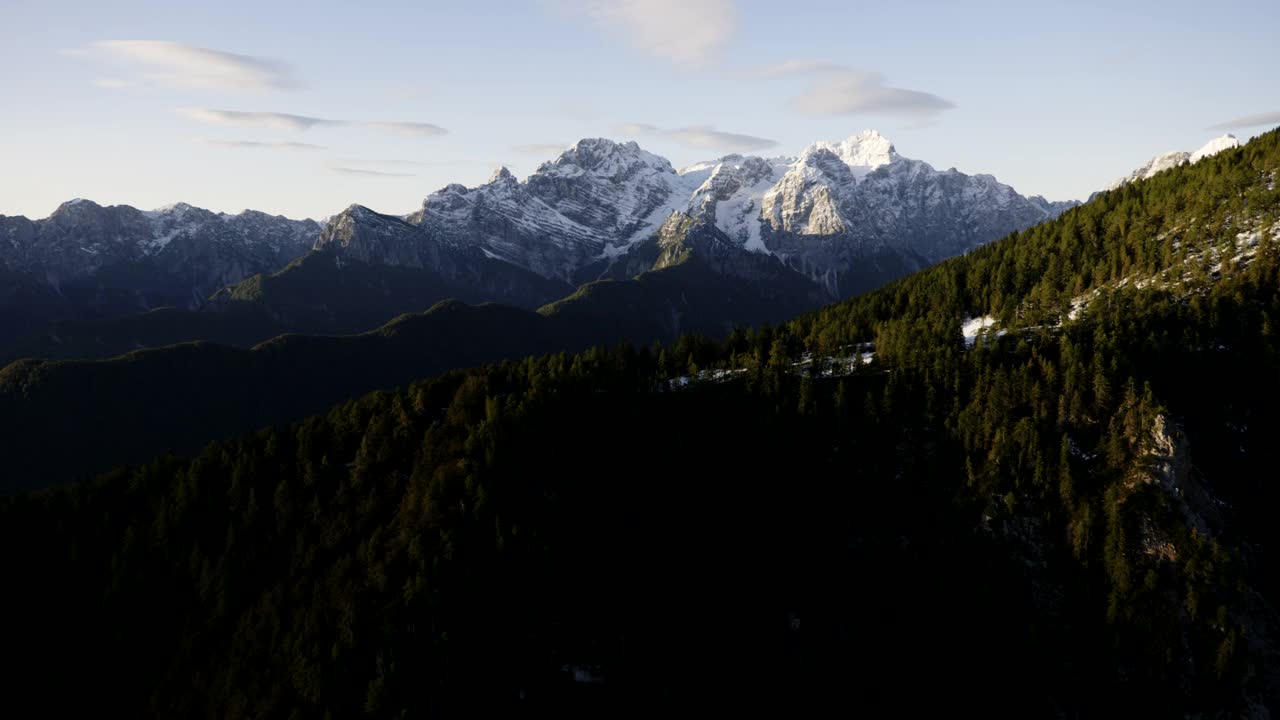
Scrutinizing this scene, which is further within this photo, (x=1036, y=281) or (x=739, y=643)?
(x=1036, y=281)

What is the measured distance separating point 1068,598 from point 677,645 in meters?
56.1

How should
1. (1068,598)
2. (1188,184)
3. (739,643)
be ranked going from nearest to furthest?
(1068,598) → (739,643) → (1188,184)

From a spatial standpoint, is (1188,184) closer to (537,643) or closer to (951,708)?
(951,708)

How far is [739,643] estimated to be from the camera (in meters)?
127

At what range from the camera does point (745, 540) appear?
138750 millimetres

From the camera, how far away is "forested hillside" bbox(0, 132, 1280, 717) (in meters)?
114

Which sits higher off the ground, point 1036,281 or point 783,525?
point 1036,281

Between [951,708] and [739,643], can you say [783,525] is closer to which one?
[739,643]

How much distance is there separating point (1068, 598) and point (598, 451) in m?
75.3

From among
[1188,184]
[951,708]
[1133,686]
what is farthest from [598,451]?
[1188,184]

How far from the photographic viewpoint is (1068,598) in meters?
119

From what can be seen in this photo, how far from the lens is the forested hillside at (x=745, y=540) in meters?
114

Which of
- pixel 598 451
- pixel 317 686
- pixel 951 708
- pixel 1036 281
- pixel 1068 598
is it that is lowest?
pixel 951 708

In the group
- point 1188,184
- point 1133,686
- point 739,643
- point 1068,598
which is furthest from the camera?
point 1188,184
